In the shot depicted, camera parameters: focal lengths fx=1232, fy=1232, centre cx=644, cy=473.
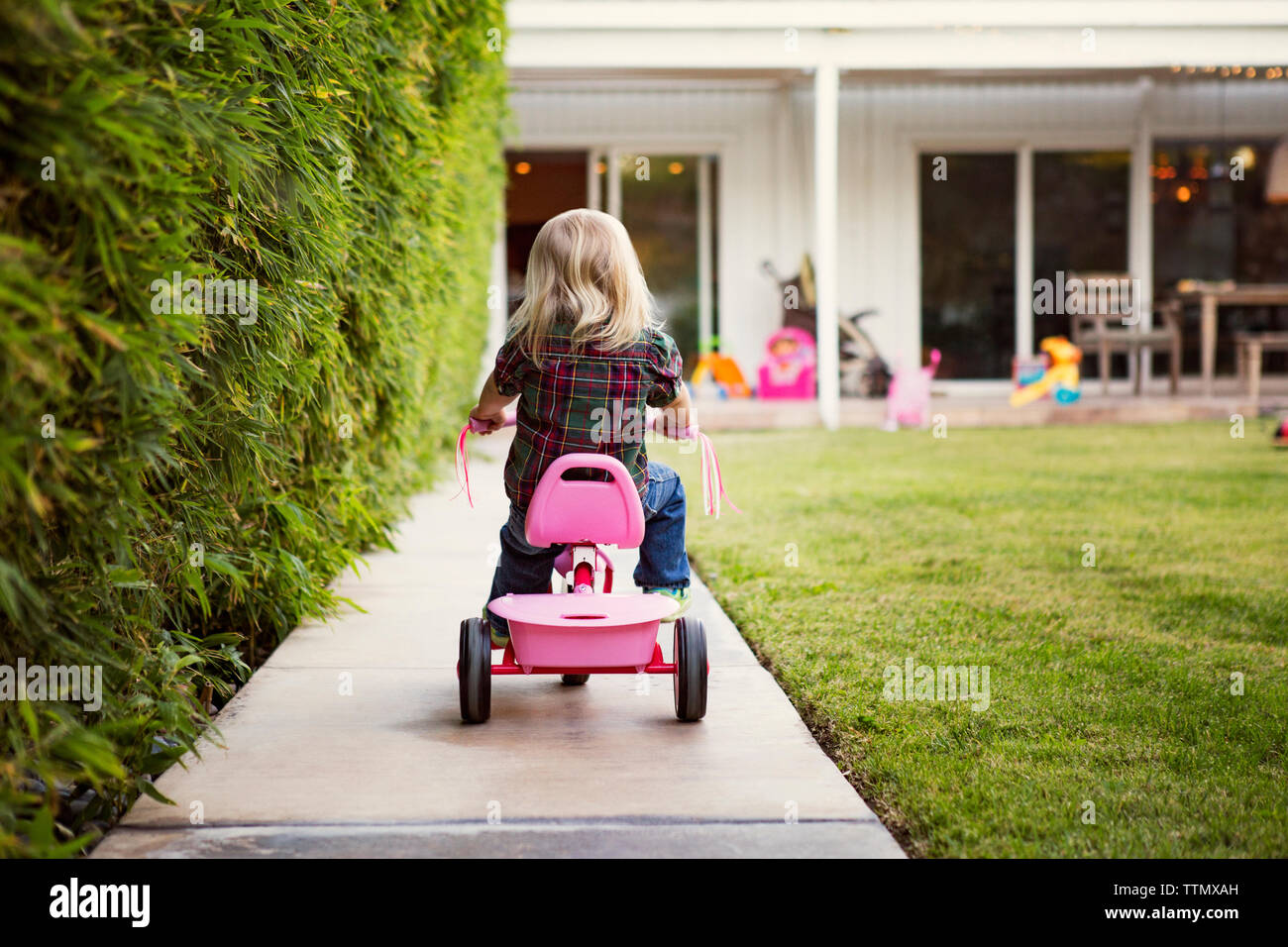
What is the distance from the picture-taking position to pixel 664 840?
2.12 metres

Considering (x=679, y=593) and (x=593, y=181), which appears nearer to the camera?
(x=679, y=593)

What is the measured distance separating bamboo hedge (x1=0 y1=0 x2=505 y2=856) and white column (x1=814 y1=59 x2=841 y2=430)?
22.0 ft

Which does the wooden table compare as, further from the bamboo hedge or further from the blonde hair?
the blonde hair

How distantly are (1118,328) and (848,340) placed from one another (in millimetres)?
3180

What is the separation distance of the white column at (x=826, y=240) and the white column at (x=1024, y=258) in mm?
3547

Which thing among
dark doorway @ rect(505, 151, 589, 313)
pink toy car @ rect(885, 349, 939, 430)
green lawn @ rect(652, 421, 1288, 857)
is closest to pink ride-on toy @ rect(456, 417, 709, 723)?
green lawn @ rect(652, 421, 1288, 857)

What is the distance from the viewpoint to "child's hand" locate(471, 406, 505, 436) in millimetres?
2939

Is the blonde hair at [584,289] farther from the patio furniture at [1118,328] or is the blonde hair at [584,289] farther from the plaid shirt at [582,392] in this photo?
the patio furniture at [1118,328]

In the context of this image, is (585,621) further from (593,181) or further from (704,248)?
(593,181)

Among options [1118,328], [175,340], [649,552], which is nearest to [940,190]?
[1118,328]

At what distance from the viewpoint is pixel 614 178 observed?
13406 mm

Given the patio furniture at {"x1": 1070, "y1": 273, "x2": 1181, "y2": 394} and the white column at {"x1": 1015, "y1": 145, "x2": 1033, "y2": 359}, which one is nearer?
the patio furniture at {"x1": 1070, "y1": 273, "x2": 1181, "y2": 394}

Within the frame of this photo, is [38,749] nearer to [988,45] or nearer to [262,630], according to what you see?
[262,630]

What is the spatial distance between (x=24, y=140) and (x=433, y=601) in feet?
8.78
